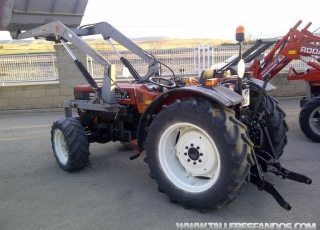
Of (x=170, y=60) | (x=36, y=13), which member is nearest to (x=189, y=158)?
(x=36, y=13)

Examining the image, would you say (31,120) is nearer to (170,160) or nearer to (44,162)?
(44,162)

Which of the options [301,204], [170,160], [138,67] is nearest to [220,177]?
[170,160]

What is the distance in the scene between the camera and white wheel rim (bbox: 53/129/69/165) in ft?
17.1

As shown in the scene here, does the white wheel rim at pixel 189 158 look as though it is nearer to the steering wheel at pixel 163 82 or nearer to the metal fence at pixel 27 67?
the steering wheel at pixel 163 82

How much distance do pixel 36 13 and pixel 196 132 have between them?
140 inches

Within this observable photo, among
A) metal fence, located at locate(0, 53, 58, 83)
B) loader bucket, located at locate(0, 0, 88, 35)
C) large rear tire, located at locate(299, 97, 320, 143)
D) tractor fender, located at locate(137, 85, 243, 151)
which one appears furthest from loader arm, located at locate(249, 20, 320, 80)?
metal fence, located at locate(0, 53, 58, 83)

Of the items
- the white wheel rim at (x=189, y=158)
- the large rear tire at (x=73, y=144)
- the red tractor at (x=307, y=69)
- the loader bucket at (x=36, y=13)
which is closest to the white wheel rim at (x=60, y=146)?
the large rear tire at (x=73, y=144)

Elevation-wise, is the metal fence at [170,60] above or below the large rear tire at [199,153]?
above

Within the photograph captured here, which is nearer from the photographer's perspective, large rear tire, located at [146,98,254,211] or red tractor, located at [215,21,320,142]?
large rear tire, located at [146,98,254,211]

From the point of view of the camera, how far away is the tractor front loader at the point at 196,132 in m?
3.36

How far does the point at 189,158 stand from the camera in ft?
12.3

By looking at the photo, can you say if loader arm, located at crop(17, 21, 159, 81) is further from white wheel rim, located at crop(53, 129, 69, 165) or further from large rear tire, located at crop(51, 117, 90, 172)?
white wheel rim, located at crop(53, 129, 69, 165)

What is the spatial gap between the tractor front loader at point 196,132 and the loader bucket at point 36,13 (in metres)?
0.59

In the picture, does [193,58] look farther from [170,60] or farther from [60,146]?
[60,146]
